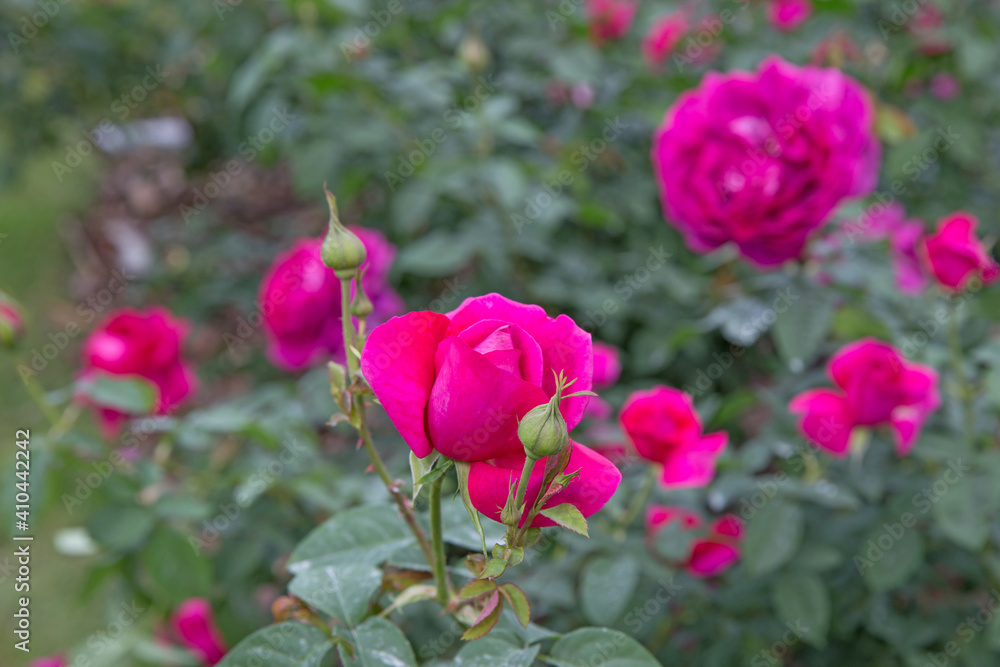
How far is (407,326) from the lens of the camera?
527mm

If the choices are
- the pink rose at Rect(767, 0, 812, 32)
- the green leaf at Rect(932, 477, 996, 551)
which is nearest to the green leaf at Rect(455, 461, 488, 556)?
the green leaf at Rect(932, 477, 996, 551)

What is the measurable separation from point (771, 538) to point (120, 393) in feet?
3.18

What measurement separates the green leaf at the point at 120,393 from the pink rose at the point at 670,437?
73 centimetres

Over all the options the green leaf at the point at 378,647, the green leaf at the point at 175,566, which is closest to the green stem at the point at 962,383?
the green leaf at the point at 378,647

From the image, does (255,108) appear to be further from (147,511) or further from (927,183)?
(927,183)

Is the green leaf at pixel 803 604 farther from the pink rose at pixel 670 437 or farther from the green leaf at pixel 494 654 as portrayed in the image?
the green leaf at pixel 494 654

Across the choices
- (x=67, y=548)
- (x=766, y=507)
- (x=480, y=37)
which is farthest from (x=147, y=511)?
(x=480, y=37)

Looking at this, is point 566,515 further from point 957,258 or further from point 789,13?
point 789,13

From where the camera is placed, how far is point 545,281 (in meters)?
1.70

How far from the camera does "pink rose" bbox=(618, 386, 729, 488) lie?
1.06 m

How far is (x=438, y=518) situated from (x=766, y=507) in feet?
2.22

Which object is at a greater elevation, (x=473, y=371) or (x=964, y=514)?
(x=473, y=371)

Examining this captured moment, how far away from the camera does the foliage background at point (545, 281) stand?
1190 mm

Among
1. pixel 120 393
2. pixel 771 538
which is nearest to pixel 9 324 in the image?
pixel 120 393
